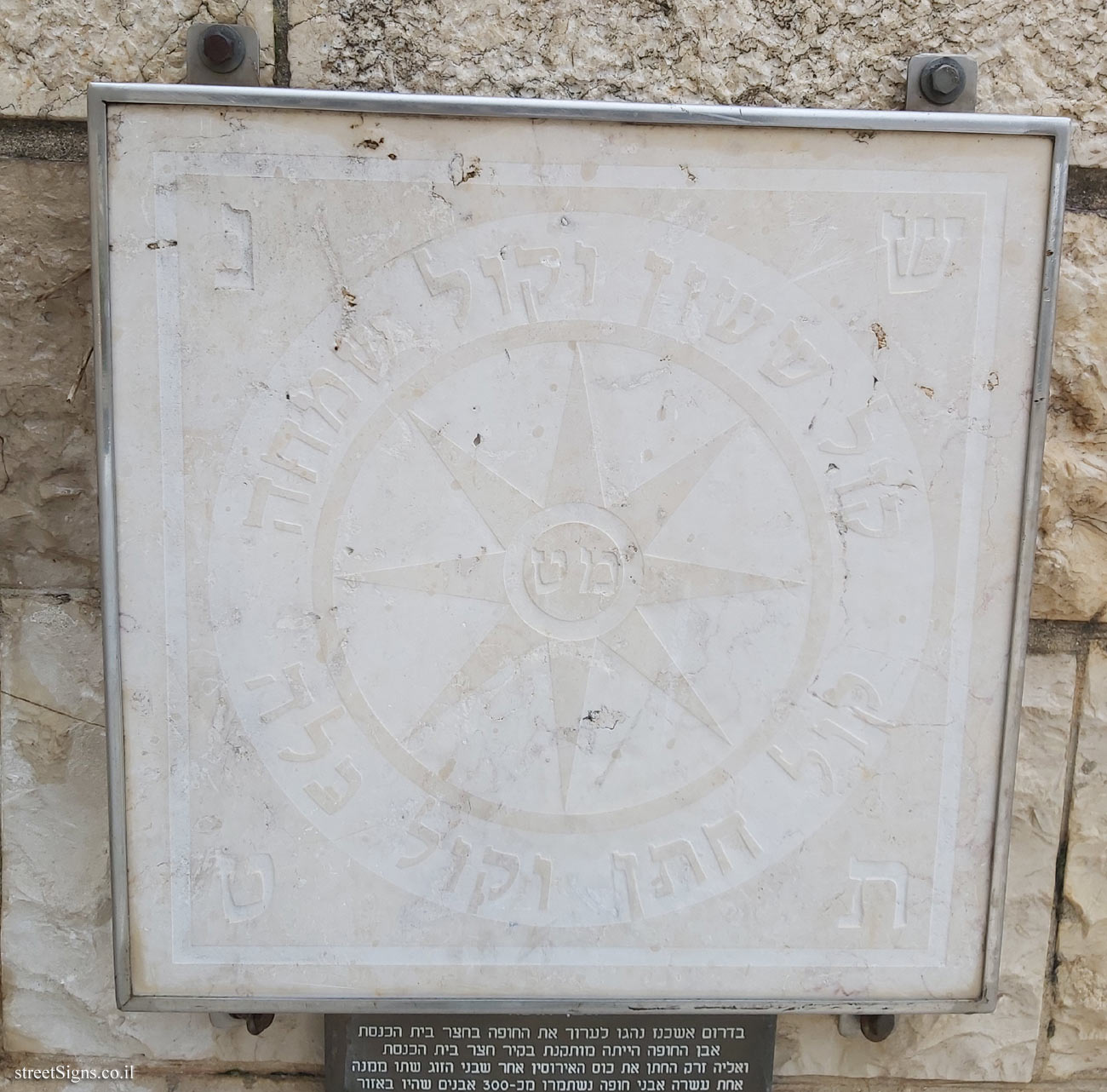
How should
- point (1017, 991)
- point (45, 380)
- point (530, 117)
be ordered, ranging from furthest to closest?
point (1017, 991), point (45, 380), point (530, 117)

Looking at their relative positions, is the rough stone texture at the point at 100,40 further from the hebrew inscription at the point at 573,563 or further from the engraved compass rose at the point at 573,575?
the engraved compass rose at the point at 573,575

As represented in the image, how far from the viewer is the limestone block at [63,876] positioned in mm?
1218

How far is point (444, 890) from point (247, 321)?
82 cm

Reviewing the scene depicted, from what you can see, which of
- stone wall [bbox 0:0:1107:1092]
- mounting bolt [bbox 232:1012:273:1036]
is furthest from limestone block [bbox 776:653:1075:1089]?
mounting bolt [bbox 232:1012:273:1036]

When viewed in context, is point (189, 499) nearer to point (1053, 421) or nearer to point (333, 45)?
point (333, 45)

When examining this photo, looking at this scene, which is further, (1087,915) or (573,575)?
(1087,915)

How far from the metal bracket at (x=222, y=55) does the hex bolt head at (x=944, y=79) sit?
2.94 ft

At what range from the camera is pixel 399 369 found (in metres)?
1.07

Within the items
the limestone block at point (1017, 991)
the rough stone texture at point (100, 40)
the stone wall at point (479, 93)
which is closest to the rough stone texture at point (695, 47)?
the stone wall at point (479, 93)

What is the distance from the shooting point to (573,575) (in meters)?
1.11

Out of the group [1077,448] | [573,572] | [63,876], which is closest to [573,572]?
[573,572]

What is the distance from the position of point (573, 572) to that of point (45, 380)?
81cm

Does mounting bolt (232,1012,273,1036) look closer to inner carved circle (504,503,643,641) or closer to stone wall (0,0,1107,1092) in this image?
stone wall (0,0,1107,1092)

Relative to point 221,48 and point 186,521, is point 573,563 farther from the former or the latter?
point 221,48
